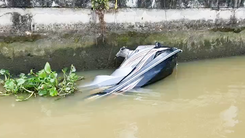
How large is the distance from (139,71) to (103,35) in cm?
96

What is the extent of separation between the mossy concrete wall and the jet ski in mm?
444

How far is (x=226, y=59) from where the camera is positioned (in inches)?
203

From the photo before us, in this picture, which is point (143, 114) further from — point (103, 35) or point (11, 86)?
point (103, 35)

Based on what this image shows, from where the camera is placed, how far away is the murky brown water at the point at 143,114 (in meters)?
2.65

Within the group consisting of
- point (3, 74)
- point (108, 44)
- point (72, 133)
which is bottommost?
point (72, 133)

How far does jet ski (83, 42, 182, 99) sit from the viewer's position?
3.69m

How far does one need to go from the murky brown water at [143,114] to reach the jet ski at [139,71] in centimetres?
15

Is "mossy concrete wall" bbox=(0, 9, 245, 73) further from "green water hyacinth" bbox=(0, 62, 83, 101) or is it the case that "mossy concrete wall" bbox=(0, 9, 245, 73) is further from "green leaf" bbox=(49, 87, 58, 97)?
"green leaf" bbox=(49, 87, 58, 97)

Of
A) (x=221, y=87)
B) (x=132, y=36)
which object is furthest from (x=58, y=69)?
(x=221, y=87)

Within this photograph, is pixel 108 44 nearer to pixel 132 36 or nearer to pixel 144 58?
pixel 132 36

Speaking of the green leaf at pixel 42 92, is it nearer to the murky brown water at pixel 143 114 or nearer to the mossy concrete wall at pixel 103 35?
the murky brown water at pixel 143 114

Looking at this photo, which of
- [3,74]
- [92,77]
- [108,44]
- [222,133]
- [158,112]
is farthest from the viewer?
[108,44]

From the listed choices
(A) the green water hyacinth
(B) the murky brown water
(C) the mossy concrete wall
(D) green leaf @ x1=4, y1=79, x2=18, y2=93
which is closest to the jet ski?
(B) the murky brown water

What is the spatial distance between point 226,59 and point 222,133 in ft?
9.18
